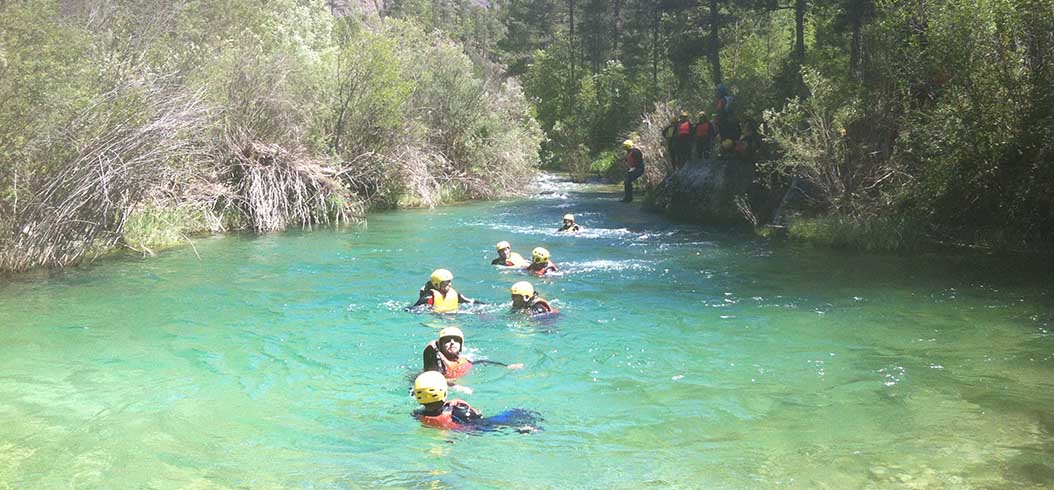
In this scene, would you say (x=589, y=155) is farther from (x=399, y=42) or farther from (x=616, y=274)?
(x=616, y=274)

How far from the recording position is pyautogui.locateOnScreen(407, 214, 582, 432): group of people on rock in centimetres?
830

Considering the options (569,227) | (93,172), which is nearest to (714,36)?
(569,227)

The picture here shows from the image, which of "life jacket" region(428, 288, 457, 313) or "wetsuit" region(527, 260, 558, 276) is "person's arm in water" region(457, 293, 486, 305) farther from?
"wetsuit" region(527, 260, 558, 276)

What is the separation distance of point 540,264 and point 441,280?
342 cm

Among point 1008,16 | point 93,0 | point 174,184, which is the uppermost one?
point 93,0

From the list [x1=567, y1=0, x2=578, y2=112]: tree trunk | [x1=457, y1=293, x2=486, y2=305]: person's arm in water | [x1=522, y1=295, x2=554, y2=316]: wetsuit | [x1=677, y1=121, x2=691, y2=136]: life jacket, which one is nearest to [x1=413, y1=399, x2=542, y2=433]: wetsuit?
[x1=522, y1=295, x2=554, y2=316]: wetsuit

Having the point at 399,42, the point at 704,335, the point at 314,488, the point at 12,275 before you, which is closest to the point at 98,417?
the point at 314,488

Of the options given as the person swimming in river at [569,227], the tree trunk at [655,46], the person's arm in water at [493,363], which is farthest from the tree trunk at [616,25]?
the person's arm in water at [493,363]

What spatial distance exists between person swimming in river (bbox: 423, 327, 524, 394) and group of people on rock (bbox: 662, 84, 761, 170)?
57.9 ft

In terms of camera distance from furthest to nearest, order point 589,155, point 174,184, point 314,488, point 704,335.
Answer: point 589,155 < point 174,184 < point 704,335 < point 314,488

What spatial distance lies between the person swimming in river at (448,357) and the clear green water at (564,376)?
303 mm

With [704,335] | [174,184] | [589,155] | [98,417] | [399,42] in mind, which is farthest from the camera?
[589,155]

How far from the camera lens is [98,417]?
868 centimetres

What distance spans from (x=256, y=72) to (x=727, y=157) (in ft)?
46.0
